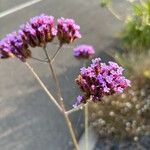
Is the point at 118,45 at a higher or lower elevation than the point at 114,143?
lower

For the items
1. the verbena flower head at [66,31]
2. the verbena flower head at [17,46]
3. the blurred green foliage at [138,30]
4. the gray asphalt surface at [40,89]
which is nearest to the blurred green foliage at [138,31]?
the blurred green foliage at [138,30]

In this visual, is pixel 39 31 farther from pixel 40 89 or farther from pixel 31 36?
pixel 40 89

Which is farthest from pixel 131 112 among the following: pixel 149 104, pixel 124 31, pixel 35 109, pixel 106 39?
pixel 106 39

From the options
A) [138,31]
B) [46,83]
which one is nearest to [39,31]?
[46,83]

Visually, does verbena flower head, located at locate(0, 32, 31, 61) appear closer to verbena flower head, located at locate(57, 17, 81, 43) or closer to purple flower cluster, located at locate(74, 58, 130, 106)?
verbena flower head, located at locate(57, 17, 81, 43)

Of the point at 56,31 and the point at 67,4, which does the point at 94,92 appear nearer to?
the point at 56,31

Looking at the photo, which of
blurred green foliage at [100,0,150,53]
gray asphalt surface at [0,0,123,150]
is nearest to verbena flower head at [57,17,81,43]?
gray asphalt surface at [0,0,123,150]

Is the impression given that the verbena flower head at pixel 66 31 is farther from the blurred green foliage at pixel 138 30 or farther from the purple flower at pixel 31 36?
the blurred green foliage at pixel 138 30
